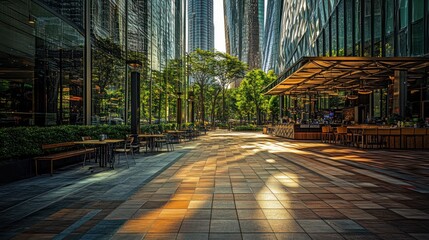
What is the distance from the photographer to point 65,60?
1213 cm

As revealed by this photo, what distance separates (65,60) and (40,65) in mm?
1337

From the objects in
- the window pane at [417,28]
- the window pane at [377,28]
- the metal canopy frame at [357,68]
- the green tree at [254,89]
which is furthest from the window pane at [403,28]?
the green tree at [254,89]

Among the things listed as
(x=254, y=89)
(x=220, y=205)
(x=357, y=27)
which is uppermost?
(x=357, y=27)

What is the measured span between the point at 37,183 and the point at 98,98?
27.0 feet

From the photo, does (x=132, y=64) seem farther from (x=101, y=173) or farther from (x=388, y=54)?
(x=388, y=54)

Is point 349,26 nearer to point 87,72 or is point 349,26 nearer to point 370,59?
point 370,59

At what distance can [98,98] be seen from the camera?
1434cm

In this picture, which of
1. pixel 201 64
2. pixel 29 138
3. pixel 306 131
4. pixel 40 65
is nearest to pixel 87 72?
pixel 40 65

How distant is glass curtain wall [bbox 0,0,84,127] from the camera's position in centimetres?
960

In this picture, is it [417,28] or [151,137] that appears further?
[417,28]

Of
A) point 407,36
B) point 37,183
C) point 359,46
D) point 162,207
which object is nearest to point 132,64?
point 37,183

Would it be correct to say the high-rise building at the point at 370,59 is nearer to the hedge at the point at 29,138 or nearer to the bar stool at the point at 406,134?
the bar stool at the point at 406,134

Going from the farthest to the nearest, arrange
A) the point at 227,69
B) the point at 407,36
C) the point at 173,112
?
1. the point at 227,69
2. the point at 173,112
3. the point at 407,36

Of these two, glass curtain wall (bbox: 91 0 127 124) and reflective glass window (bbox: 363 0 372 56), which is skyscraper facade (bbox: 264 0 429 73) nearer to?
reflective glass window (bbox: 363 0 372 56)
